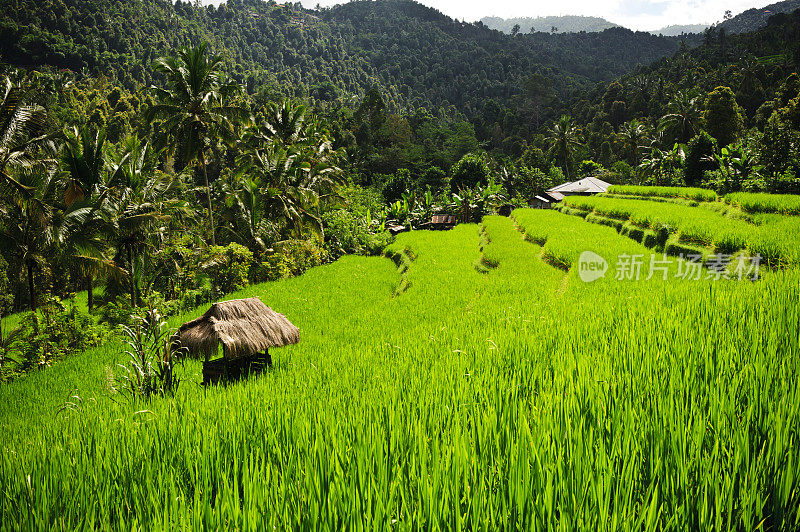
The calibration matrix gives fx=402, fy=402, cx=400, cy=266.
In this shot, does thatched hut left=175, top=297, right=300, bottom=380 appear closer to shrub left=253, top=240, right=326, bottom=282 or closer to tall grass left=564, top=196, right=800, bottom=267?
tall grass left=564, top=196, right=800, bottom=267

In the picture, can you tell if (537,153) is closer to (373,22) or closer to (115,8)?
(115,8)

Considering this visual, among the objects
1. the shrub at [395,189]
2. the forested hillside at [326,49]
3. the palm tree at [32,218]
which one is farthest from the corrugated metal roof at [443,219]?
the forested hillside at [326,49]

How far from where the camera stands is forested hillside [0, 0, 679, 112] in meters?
58.8

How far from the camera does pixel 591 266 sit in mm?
9836

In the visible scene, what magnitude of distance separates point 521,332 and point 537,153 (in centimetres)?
4529

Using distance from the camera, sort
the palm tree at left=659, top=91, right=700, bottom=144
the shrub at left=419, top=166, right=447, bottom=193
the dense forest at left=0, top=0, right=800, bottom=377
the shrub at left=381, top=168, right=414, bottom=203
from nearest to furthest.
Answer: the dense forest at left=0, top=0, right=800, bottom=377, the palm tree at left=659, top=91, right=700, bottom=144, the shrub at left=381, top=168, right=414, bottom=203, the shrub at left=419, top=166, right=447, bottom=193

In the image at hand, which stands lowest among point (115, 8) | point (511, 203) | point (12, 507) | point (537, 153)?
point (12, 507)

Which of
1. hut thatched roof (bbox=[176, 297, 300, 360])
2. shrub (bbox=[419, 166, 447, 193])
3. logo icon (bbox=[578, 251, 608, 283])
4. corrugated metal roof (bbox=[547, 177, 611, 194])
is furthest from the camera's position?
shrub (bbox=[419, 166, 447, 193])

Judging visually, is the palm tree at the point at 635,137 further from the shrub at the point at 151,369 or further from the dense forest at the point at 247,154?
the shrub at the point at 151,369

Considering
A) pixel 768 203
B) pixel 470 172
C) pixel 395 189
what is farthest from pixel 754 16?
pixel 768 203

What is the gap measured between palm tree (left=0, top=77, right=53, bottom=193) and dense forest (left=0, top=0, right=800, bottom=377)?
0.04m

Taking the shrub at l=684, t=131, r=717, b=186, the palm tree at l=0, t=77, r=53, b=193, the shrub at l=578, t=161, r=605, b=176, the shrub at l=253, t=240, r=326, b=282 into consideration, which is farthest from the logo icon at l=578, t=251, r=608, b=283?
the shrub at l=578, t=161, r=605, b=176

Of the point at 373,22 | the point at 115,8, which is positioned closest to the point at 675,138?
the point at 115,8

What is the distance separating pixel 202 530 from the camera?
121 centimetres
